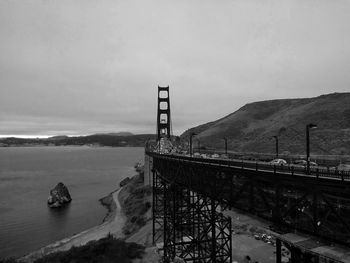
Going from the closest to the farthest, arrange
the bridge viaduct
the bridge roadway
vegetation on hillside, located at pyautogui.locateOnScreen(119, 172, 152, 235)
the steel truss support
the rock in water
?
the bridge roadway, the bridge viaduct, the steel truss support, vegetation on hillside, located at pyautogui.locateOnScreen(119, 172, 152, 235), the rock in water

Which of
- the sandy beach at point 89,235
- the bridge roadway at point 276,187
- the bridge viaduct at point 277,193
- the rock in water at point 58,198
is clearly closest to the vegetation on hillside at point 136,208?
the sandy beach at point 89,235

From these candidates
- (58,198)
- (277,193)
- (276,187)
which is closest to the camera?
(277,193)

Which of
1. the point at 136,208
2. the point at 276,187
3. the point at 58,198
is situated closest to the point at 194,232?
the point at 276,187

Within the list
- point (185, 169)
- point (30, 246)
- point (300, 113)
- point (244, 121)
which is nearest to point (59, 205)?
point (30, 246)

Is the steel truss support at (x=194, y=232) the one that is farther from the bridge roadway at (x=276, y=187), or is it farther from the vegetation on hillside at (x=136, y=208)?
the vegetation on hillside at (x=136, y=208)

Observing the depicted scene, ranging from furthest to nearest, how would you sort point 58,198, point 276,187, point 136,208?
point 58,198, point 136,208, point 276,187

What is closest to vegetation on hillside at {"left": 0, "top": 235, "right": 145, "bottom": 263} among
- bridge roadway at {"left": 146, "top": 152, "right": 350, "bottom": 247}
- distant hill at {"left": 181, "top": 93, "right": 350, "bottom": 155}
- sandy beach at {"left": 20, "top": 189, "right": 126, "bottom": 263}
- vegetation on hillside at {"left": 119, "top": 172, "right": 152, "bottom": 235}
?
bridge roadway at {"left": 146, "top": 152, "right": 350, "bottom": 247}

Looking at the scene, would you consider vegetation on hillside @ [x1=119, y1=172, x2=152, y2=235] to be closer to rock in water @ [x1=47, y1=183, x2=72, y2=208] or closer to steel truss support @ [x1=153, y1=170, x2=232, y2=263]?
steel truss support @ [x1=153, y1=170, x2=232, y2=263]

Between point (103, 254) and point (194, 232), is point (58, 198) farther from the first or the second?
point (194, 232)
